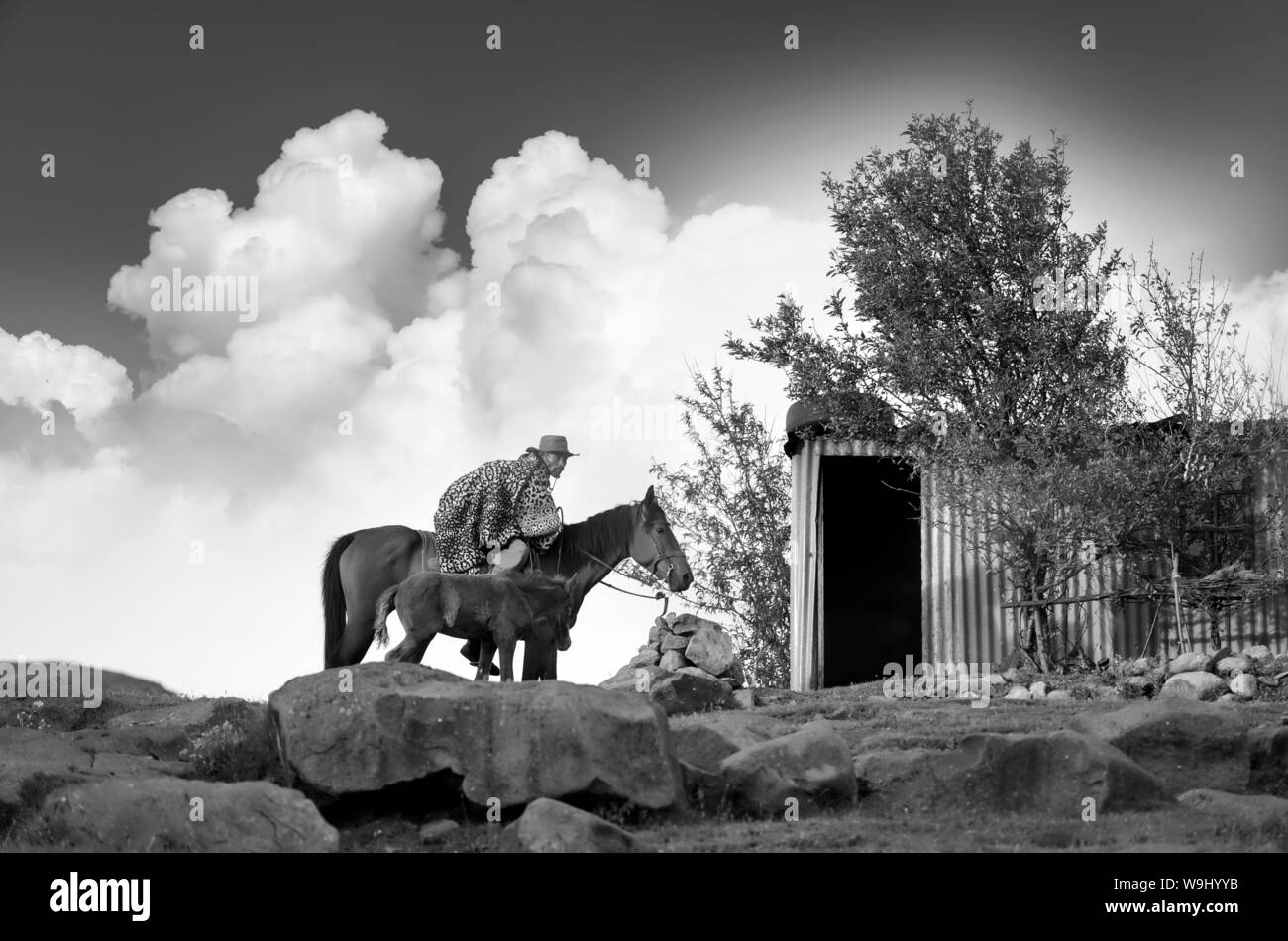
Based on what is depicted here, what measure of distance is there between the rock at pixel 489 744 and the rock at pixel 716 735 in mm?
661

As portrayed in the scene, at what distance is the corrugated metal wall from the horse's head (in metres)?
6.39

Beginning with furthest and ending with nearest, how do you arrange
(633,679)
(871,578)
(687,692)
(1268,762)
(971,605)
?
(871,578)
(971,605)
(633,679)
(687,692)
(1268,762)

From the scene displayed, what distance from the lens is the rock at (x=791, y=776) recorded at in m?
10.5

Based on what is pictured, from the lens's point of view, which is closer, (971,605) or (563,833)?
(563,833)

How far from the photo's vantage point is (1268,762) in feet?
38.6

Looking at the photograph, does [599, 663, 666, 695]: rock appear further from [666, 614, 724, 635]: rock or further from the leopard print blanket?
the leopard print blanket

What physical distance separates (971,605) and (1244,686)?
6.12m

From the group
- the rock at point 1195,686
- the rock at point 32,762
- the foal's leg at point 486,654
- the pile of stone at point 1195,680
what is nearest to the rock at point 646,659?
the pile of stone at point 1195,680

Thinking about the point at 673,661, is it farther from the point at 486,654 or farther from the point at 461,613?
the point at 461,613

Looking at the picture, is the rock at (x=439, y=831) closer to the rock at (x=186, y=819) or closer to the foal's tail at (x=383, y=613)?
the rock at (x=186, y=819)

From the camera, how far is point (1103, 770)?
1051 centimetres

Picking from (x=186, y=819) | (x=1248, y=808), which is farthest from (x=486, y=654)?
(x=1248, y=808)

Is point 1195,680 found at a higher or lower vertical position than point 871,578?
lower
